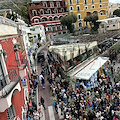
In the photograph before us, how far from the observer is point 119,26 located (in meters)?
37.0

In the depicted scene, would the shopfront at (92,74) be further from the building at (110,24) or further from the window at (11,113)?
the building at (110,24)

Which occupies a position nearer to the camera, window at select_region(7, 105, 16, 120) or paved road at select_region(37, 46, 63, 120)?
window at select_region(7, 105, 16, 120)

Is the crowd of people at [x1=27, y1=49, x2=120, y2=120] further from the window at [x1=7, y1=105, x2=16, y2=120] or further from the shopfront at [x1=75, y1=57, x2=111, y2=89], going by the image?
the window at [x1=7, y1=105, x2=16, y2=120]

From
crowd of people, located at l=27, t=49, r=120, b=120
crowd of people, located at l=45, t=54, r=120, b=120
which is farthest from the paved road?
crowd of people, located at l=45, t=54, r=120, b=120

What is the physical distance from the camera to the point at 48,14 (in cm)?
4662

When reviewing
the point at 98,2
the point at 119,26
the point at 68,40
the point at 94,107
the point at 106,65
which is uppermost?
the point at 98,2

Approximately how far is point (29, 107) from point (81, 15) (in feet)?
153

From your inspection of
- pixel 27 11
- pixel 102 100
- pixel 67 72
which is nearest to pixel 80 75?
pixel 67 72

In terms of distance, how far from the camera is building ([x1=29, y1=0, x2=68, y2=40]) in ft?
146

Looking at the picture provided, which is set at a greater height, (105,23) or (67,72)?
(105,23)

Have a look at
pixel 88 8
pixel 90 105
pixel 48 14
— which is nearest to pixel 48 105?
pixel 90 105

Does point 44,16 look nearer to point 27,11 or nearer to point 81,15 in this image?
point 27,11

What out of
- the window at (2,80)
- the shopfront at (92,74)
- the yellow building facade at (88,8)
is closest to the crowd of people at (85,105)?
the shopfront at (92,74)

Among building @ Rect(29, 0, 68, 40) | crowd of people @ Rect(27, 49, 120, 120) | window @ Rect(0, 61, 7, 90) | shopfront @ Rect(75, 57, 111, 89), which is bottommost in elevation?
crowd of people @ Rect(27, 49, 120, 120)
